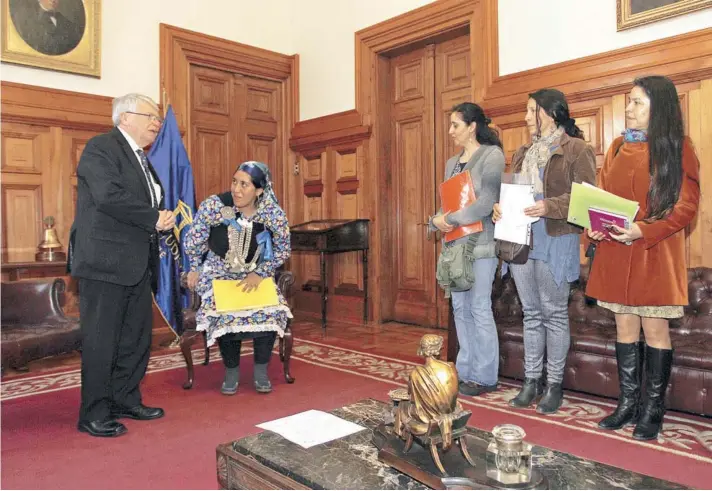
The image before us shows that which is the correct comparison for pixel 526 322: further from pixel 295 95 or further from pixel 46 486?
pixel 295 95

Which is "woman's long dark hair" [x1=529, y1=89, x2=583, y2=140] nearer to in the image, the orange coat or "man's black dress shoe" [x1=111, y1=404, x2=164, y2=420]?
the orange coat

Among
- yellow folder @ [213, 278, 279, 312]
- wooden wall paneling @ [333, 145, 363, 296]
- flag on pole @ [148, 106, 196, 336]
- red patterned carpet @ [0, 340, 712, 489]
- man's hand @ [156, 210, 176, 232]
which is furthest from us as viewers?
wooden wall paneling @ [333, 145, 363, 296]

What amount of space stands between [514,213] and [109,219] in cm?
191

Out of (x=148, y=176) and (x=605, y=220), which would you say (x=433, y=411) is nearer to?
(x=605, y=220)

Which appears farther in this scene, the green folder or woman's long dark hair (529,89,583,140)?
woman's long dark hair (529,89,583,140)

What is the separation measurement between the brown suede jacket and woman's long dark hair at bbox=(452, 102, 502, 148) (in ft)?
1.46

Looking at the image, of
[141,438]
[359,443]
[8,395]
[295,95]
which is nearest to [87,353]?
[141,438]

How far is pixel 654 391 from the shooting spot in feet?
8.15

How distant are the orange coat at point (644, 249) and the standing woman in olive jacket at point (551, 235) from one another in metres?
0.23

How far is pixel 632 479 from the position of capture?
1.36 metres

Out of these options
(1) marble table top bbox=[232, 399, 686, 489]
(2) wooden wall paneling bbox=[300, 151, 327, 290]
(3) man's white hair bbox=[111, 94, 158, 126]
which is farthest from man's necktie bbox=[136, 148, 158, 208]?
(2) wooden wall paneling bbox=[300, 151, 327, 290]

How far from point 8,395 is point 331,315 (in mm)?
3333

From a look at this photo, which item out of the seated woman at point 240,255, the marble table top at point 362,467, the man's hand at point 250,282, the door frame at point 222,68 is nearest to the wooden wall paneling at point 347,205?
the door frame at point 222,68

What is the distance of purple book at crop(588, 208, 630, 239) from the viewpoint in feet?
7.79
